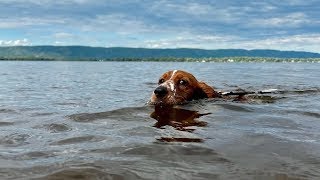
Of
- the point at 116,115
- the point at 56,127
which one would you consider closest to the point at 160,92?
the point at 116,115

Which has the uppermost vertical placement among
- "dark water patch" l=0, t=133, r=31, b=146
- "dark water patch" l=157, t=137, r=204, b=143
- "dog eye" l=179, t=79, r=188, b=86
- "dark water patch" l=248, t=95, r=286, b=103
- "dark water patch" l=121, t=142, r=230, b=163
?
"dog eye" l=179, t=79, r=188, b=86

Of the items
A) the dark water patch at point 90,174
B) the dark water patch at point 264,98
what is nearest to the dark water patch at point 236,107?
the dark water patch at point 264,98

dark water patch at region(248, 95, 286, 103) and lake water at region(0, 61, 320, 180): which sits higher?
lake water at region(0, 61, 320, 180)

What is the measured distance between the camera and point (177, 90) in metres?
12.0

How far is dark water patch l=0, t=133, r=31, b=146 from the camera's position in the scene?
246 inches

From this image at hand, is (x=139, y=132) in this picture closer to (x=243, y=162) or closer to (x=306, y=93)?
(x=243, y=162)

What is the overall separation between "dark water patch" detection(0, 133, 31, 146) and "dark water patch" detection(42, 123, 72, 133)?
666 millimetres

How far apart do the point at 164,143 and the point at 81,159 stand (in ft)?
4.67

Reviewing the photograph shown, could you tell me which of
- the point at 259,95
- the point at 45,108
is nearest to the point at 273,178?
the point at 45,108

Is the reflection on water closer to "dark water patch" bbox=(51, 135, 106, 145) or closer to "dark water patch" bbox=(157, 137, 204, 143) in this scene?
"dark water patch" bbox=(157, 137, 204, 143)

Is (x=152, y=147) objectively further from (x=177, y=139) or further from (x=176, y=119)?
(x=176, y=119)

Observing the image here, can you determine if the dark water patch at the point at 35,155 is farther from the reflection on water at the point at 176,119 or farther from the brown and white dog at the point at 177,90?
the brown and white dog at the point at 177,90

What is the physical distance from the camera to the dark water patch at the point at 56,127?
296 inches

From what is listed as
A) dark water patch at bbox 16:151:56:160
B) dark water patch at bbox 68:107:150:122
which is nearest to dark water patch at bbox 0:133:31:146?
dark water patch at bbox 16:151:56:160
